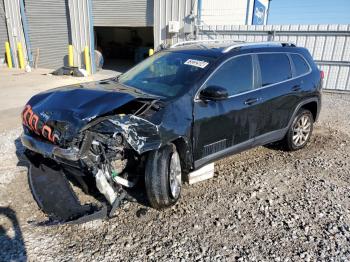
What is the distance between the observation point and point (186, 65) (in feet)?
12.7

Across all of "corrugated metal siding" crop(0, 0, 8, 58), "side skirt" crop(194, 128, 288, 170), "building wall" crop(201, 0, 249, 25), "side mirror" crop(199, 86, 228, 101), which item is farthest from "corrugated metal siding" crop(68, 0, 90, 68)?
"side mirror" crop(199, 86, 228, 101)

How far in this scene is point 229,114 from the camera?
371 cm

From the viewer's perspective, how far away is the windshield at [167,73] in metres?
3.58

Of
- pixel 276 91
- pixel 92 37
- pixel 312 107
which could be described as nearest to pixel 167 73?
pixel 276 91

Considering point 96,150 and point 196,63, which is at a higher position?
point 196,63

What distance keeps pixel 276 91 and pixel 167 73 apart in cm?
163

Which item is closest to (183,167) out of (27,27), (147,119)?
(147,119)

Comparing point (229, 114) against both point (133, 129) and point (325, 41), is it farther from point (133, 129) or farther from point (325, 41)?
point (325, 41)

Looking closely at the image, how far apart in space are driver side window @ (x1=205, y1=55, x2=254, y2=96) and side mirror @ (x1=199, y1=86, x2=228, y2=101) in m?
0.14

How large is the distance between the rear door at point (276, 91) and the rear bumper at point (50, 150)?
103 inches

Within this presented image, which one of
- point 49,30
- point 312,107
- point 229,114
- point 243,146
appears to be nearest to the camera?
point 229,114

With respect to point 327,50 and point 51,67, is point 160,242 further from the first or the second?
point 51,67

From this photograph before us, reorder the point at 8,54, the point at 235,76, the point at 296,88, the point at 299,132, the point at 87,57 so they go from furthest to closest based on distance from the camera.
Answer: the point at 8,54 < the point at 87,57 < the point at 299,132 < the point at 296,88 < the point at 235,76

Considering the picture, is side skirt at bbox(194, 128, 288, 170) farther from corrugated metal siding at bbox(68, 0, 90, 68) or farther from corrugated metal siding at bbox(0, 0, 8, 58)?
corrugated metal siding at bbox(0, 0, 8, 58)
